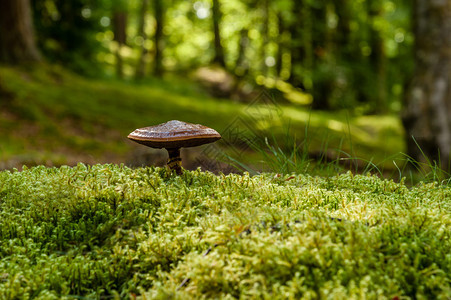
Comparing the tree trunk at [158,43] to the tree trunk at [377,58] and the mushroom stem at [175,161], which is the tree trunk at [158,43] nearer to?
the tree trunk at [377,58]

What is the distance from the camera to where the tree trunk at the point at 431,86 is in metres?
7.37

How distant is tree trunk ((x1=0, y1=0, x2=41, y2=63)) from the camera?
1145cm

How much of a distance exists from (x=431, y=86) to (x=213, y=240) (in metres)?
7.32

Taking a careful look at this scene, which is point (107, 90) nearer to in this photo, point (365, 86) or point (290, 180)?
point (290, 180)

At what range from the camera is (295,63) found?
26.8m

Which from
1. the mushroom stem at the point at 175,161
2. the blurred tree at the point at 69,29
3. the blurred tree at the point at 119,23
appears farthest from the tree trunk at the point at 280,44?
the mushroom stem at the point at 175,161

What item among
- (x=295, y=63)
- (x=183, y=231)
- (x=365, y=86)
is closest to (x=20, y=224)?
(x=183, y=231)

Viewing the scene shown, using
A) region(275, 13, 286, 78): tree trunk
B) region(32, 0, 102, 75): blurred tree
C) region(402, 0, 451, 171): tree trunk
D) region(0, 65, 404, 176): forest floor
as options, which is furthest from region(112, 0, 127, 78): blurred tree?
region(402, 0, 451, 171): tree trunk

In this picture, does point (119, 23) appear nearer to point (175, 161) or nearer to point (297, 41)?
point (297, 41)

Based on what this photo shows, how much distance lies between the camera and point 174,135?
2256 millimetres

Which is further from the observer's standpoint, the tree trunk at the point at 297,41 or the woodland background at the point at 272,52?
the tree trunk at the point at 297,41

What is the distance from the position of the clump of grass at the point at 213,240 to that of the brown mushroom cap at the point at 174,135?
320 millimetres

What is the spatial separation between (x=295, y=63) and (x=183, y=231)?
2619cm

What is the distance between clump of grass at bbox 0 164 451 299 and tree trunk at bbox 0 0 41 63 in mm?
11086
